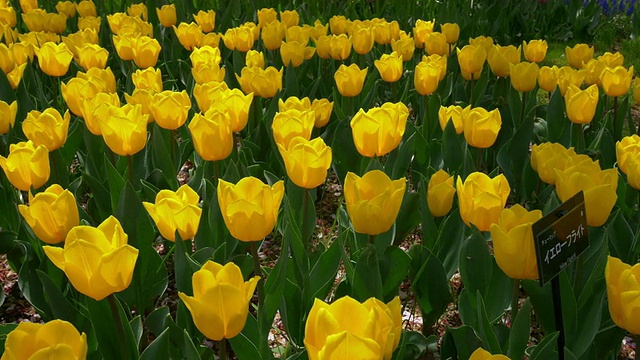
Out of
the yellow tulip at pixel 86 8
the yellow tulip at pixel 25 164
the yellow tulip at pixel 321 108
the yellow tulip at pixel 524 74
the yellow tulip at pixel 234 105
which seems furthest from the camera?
the yellow tulip at pixel 86 8

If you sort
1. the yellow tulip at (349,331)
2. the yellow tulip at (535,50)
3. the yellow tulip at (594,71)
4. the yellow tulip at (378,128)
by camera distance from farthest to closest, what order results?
the yellow tulip at (535,50), the yellow tulip at (594,71), the yellow tulip at (378,128), the yellow tulip at (349,331)

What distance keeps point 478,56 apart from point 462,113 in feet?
2.59

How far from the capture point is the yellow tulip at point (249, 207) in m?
1.65

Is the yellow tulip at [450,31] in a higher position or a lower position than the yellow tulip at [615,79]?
lower

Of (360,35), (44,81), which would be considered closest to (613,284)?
(360,35)

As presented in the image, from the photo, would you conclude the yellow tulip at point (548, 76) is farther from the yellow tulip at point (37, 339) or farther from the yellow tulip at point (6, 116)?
the yellow tulip at point (37, 339)

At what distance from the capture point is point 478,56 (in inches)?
128

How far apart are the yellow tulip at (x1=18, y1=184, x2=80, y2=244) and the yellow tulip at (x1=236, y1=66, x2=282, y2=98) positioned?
4.26 feet

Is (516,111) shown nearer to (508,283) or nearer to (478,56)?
(478,56)

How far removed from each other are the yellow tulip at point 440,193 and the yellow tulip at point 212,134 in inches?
24.6

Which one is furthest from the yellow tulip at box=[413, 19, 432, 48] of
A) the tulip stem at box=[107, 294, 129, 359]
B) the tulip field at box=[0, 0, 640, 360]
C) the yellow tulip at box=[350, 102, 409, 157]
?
the tulip stem at box=[107, 294, 129, 359]

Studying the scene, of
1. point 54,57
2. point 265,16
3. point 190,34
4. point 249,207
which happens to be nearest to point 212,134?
point 249,207

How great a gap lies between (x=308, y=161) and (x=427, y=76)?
3.90ft

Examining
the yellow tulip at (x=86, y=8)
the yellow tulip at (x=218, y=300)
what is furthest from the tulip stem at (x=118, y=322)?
the yellow tulip at (x=86, y=8)
